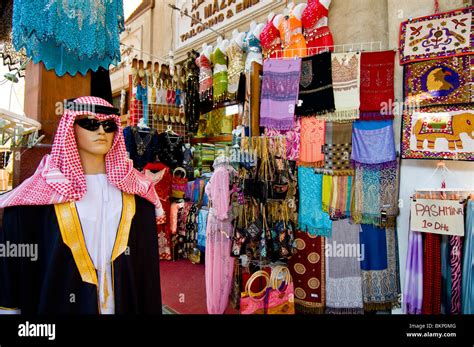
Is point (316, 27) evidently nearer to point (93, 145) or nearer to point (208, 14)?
point (208, 14)

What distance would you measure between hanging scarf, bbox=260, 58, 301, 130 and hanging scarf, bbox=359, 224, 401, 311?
4.09 ft

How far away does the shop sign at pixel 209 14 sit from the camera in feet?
14.1

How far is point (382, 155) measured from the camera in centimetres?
277

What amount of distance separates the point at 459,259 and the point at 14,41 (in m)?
2.98

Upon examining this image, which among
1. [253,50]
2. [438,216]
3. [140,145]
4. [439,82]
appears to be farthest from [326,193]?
[140,145]

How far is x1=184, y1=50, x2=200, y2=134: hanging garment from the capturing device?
180 inches

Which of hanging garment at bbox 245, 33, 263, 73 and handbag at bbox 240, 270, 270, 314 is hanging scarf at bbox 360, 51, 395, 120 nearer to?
hanging garment at bbox 245, 33, 263, 73

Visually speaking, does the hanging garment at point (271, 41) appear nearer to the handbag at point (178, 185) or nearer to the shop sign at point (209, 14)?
the shop sign at point (209, 14)

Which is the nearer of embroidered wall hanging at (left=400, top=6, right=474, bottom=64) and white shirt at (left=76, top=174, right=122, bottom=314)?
white shirt at (left=76, top=174, right=122, bottom=314)

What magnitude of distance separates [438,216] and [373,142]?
0.77 m

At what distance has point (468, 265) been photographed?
2271 millimetres

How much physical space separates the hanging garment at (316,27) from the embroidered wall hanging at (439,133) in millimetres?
1048

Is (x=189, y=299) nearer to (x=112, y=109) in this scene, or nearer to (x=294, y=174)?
(x=294, y=174)

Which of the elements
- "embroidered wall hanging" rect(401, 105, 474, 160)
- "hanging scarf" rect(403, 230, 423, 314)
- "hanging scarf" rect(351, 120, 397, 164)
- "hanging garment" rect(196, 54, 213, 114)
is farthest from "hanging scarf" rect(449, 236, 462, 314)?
"hanging garment" rect(196, 54, 213, 114)
